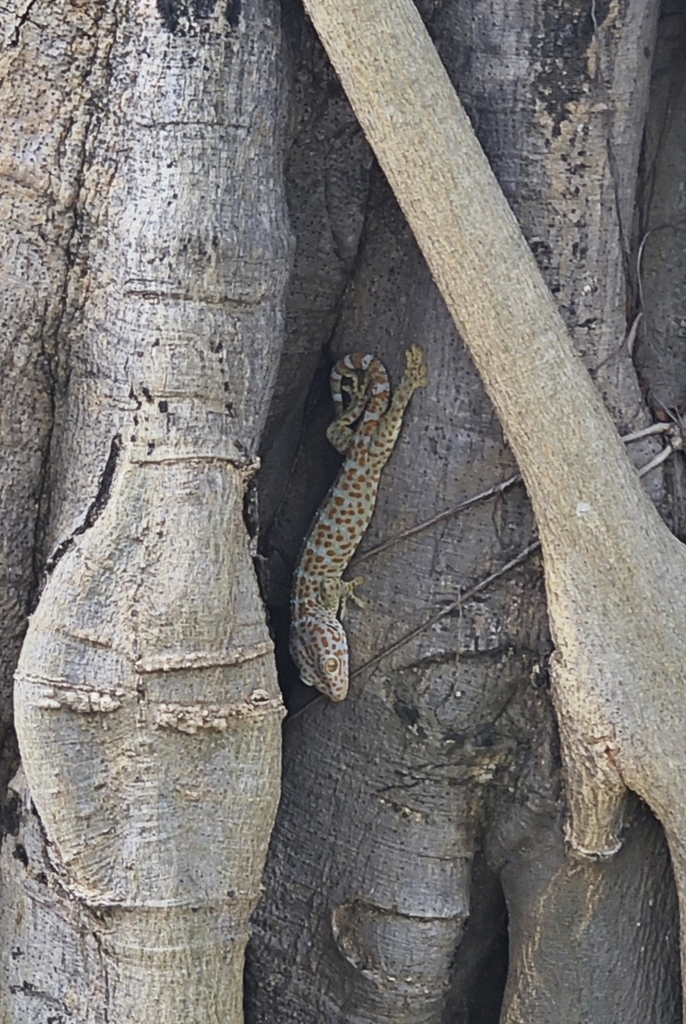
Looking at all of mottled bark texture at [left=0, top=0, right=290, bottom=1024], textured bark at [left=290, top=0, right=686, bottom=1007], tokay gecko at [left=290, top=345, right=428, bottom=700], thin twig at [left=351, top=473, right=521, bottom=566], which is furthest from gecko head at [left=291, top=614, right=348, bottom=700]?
textured bark at [left=290, top=0, right=686, bottom=1007]

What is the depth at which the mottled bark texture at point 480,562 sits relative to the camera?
4.75 ft

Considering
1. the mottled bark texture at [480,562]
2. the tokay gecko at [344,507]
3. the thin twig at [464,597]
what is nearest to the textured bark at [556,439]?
the mottled bark texture at [480,562]

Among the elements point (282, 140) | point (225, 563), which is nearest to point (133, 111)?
point (282, 140)

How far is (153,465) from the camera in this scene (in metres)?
1.44

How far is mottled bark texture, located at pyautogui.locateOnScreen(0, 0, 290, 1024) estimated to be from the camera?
1.42m

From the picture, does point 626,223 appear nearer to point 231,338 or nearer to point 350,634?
point 231,338

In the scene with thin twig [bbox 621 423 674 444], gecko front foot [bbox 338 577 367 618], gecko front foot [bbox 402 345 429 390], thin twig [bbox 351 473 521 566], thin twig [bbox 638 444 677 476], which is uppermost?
gecko front foot [bbox 402 345 429 390]

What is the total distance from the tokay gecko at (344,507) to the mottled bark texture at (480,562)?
27mm

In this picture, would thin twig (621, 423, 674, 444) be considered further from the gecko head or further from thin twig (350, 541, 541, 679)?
the gecko head

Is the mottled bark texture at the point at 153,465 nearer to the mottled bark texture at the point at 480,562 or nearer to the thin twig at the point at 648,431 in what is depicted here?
the mottled bark texture at the point at 480,562

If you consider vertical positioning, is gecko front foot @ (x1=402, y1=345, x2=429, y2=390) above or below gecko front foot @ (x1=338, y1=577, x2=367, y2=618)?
above

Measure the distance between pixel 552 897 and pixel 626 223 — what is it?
0.97m

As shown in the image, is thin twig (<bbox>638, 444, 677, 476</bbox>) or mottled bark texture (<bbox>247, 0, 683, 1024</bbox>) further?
thin twig (<bbox>638, 444, 677, 476</bbox>)

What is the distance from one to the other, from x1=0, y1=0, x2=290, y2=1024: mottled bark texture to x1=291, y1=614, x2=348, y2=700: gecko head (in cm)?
22
